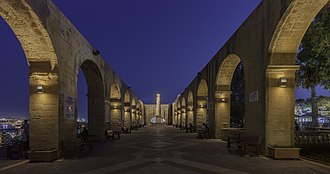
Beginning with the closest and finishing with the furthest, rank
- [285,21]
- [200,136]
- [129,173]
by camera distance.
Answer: [129,173] < [285,21] < [200,136]

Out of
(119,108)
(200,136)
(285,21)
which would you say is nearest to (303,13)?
(285,21)

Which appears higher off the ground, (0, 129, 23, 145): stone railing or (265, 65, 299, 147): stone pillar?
(265, 65, 299, 147): stone pillar

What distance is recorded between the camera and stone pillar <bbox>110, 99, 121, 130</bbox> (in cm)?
2348

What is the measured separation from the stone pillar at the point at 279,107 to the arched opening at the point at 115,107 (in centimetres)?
1471

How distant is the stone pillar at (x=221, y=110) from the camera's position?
17766 mm

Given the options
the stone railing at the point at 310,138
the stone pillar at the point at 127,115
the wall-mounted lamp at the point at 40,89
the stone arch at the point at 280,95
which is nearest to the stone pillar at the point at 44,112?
the wall-mounted lamp at the point at 40,89

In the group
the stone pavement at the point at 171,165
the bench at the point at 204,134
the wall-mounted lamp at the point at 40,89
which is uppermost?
the wall-mounted lamp at the point at 40,89

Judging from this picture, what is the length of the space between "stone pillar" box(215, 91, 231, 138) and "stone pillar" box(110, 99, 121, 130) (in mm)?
8410

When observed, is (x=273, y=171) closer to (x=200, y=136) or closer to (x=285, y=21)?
(x=285, y=21)

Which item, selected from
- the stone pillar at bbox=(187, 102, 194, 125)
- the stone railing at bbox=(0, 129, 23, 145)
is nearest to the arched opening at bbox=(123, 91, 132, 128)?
the stone pillar at bbox=(187, 102, 194, 125)

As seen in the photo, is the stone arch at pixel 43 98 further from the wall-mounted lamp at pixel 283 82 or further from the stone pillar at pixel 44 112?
the wall-mounted lamp at pixel 283 82

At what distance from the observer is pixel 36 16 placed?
8.32 meters

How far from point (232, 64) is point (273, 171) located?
921 centimetres

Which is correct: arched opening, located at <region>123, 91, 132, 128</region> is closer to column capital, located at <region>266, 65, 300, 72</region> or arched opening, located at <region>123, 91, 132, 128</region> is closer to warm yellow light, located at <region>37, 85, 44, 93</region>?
warm yellow light, located at <region>37, 85, 44, 93</region>
